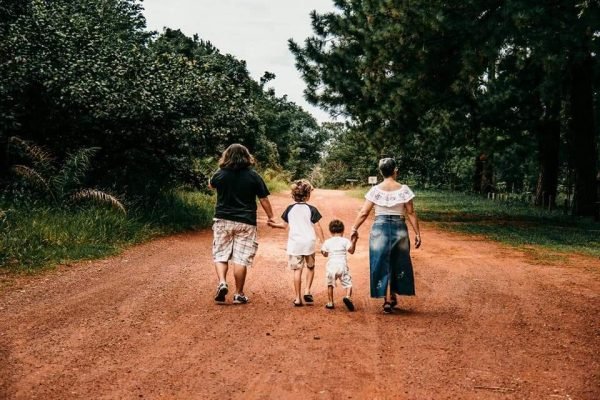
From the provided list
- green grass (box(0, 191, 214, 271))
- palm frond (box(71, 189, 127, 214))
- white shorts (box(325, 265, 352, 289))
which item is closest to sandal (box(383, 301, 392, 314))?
white shorts (box(325, 265, 352, 289))

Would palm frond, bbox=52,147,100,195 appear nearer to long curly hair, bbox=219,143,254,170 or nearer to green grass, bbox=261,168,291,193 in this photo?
long curly hair, bbox=219,143,254,170

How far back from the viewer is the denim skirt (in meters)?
6.37

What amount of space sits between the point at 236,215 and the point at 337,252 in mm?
1346

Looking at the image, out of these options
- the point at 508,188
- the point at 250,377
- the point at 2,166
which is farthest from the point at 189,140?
the point at 508,188

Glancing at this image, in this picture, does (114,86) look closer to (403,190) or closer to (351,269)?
(351,269)

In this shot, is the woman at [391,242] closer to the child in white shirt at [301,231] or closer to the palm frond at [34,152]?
the child in white shirt at [301,231]

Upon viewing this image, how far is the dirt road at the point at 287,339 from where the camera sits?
4020 millimetres

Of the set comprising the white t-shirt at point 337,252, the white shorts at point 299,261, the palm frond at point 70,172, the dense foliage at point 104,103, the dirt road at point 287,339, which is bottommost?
the dirt road at point 287,339

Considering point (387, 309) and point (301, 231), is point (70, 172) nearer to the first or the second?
point (301, 231)

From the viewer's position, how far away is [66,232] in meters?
9.77

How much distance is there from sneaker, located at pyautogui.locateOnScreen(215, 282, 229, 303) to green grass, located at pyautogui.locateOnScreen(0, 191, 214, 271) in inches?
136

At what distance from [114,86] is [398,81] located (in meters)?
7.81

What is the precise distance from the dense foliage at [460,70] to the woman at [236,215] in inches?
300

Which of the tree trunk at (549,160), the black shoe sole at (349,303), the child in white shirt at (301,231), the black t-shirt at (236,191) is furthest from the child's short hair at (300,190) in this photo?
the tree trunk at (549,160)
